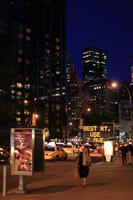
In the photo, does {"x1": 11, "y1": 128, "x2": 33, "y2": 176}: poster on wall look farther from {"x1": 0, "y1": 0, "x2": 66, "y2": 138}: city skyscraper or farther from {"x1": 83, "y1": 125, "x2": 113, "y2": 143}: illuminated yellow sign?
{"x1": 0, "y1": 0, "x2": 66, "y2": 138}: city skyscraper

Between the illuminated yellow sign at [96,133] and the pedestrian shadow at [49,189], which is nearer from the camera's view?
the pedestrian shadow at [49,189]

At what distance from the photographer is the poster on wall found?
13.2 m

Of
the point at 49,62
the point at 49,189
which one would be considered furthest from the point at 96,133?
the point at 49,62

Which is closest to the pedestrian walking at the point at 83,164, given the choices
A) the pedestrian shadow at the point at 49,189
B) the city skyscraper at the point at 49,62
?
the pedestrian shadow at the point at 49,189

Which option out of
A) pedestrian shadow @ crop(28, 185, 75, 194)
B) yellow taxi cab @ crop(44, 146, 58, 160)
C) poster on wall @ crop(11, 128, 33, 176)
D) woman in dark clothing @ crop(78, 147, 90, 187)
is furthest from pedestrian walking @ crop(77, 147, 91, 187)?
yellow taxi cab @ crop(44, 146, 58, 160)

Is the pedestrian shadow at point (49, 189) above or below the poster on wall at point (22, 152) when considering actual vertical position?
below

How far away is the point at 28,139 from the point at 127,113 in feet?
72.5

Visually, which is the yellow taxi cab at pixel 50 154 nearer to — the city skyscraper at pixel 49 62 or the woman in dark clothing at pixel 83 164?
the woman in dark clothing at pixel 83 164

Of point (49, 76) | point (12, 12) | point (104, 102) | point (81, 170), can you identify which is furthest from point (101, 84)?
point (81, 170)

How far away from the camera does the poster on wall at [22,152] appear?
13.2m

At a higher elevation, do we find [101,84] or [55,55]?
[55,55]

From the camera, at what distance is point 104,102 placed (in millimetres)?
149250

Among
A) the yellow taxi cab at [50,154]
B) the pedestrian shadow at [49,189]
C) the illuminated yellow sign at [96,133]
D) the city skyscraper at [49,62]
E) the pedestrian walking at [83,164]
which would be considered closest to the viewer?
the pedestrian shadow at [49,189]

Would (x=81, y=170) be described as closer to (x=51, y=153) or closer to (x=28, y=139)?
(x=28, y=139)
